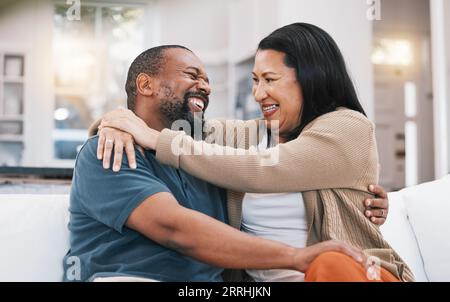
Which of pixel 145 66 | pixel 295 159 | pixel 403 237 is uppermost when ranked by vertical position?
pixel 145 66

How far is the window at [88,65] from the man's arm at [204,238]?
3.89 m

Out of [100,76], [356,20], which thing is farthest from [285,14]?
[100,76]

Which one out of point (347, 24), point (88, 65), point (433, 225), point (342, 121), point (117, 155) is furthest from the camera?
point (88, 65)

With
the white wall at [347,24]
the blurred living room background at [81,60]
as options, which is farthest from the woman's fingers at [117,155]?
the blurred living room background at [81,60]

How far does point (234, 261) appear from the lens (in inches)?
38.2

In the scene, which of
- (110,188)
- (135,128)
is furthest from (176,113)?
(110,188)

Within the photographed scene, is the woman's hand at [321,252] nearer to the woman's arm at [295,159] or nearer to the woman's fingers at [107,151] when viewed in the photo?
the woman's arm at [295,159]

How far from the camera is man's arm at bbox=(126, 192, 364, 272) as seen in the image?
96cm

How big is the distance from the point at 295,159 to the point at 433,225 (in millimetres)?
556

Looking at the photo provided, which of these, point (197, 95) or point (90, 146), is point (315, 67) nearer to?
point (197, 95)

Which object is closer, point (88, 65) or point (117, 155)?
point (117, 155)

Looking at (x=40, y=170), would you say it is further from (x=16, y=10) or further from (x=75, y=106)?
(x=16, y=10)

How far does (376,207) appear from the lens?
1.16 m

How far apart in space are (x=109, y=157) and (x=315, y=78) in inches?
19.8
